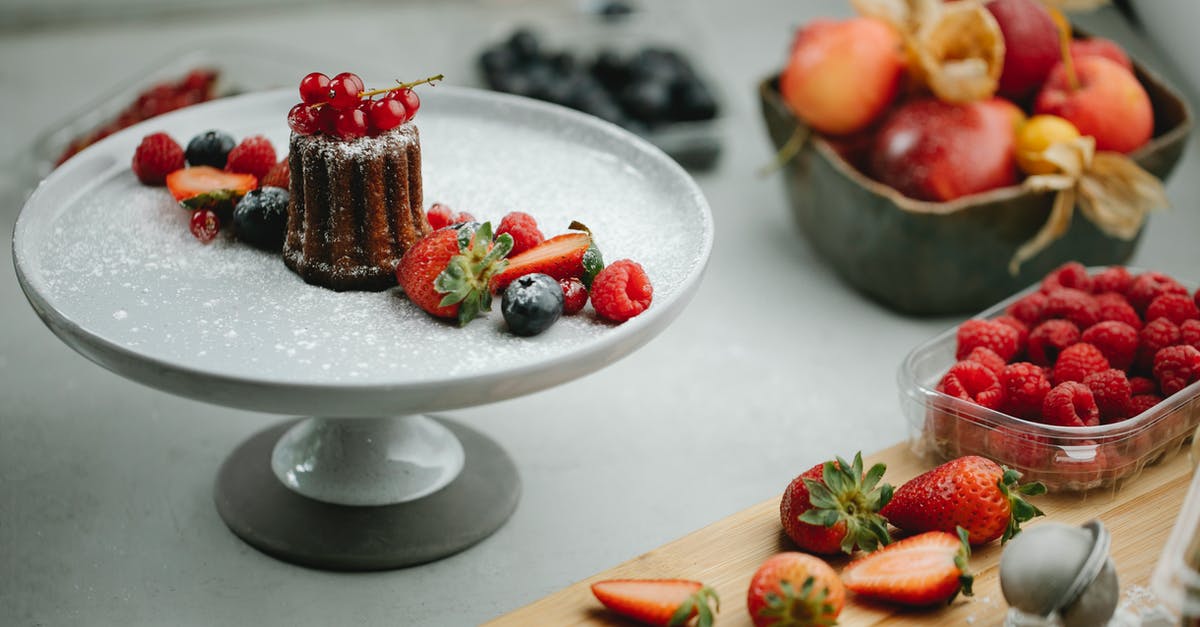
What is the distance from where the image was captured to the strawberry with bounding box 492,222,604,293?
1.21 meters

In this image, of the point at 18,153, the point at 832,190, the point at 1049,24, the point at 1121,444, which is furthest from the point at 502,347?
the point at 18,153

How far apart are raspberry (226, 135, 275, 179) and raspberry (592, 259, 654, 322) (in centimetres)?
45

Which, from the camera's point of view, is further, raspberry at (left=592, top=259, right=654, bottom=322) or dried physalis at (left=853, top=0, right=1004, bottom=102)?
dried physalis at (left=853, top=0, right=1004, bottom=102)

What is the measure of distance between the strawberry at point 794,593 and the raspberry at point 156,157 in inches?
30.5

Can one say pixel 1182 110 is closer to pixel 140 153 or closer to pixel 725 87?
pixel 725 87

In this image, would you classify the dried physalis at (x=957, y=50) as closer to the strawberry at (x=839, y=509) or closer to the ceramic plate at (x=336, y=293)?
the ceramic plate at (x=336, y=293)

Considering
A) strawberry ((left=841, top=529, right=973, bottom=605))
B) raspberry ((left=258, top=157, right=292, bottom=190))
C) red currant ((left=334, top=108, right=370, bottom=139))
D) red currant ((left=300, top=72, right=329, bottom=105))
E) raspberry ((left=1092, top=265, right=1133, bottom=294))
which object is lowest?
strawberry ((left=841, top=529, right=973, bottom=605))

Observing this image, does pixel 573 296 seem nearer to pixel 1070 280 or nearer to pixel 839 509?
pixel 839 509

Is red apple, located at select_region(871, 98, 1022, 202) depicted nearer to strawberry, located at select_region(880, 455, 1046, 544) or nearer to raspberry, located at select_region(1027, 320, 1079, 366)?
raspberry, located at select_region(1027, 320, 1079, 366)

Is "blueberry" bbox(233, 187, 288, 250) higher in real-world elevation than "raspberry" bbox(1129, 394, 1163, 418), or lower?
higher

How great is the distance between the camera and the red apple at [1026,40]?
182 cm

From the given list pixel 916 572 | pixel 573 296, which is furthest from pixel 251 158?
pixel 916 572

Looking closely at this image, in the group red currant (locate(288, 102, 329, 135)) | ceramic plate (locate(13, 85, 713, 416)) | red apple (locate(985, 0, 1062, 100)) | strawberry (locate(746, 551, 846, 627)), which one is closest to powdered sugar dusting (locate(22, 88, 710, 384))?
ceramic plate (locate(13, 85, 713, 416))

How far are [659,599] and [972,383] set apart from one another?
0.46 m
